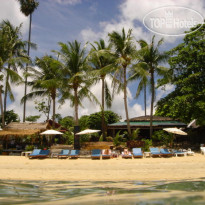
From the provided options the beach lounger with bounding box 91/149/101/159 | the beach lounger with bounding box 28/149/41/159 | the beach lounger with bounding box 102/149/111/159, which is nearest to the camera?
the beach lounger with bounding box 102/149/111/159

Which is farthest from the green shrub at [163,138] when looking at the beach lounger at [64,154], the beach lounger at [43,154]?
the beach lounger at [43,154]

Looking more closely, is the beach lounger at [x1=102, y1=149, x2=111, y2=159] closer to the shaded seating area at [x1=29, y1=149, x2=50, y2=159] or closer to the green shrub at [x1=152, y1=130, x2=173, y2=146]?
the shaded seating area at [x1=29, y1=149, x2=50, y2=159]

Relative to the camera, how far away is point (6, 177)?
360 inches

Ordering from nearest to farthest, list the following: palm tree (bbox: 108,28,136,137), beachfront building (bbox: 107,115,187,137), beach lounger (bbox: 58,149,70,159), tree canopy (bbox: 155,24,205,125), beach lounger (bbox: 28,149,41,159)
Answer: beach lounger (bbox: 28,149,41,159), beach lounger (bbox: 58,149,70,159), tree canopy (bbox: 155,24,205,125), palm tree (bbox: 108,28,136,137), beachfront building (bbox: 107,115,187,137)

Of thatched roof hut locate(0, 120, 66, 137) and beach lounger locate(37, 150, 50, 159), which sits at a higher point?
thatched roof hut locate(0, 120, 66, 137)

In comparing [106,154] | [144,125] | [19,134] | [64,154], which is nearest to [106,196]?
[106,154]

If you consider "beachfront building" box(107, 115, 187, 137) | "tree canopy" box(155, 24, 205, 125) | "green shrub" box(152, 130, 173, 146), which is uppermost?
"tree canopy" box(155, 24, 205, 125)

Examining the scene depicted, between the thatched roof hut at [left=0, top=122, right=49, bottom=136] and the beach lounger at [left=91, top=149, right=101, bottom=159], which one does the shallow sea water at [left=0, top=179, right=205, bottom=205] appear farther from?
the thatched roof hut at [left=0, top=122, right=49, bottom=136]

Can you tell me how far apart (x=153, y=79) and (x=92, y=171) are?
45.9ft

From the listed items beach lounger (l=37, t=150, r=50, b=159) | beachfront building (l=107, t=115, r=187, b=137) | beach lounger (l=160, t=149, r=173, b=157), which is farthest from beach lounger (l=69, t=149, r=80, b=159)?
beachfront building (l=107, t=115, r=187, b=137)

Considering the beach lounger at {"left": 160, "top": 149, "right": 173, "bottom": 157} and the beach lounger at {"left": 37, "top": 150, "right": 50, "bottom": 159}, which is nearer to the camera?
the beach lounger at {"left": 160, "top": 149, "right": 173, "bottom": 157}

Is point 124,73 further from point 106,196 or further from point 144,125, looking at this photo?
point 106,196

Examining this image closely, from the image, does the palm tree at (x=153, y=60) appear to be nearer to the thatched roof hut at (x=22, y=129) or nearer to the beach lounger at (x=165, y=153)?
the beach lounger at (x=165, y=153)

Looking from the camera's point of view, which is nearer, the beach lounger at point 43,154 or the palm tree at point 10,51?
the beach lounger at point 43,154
